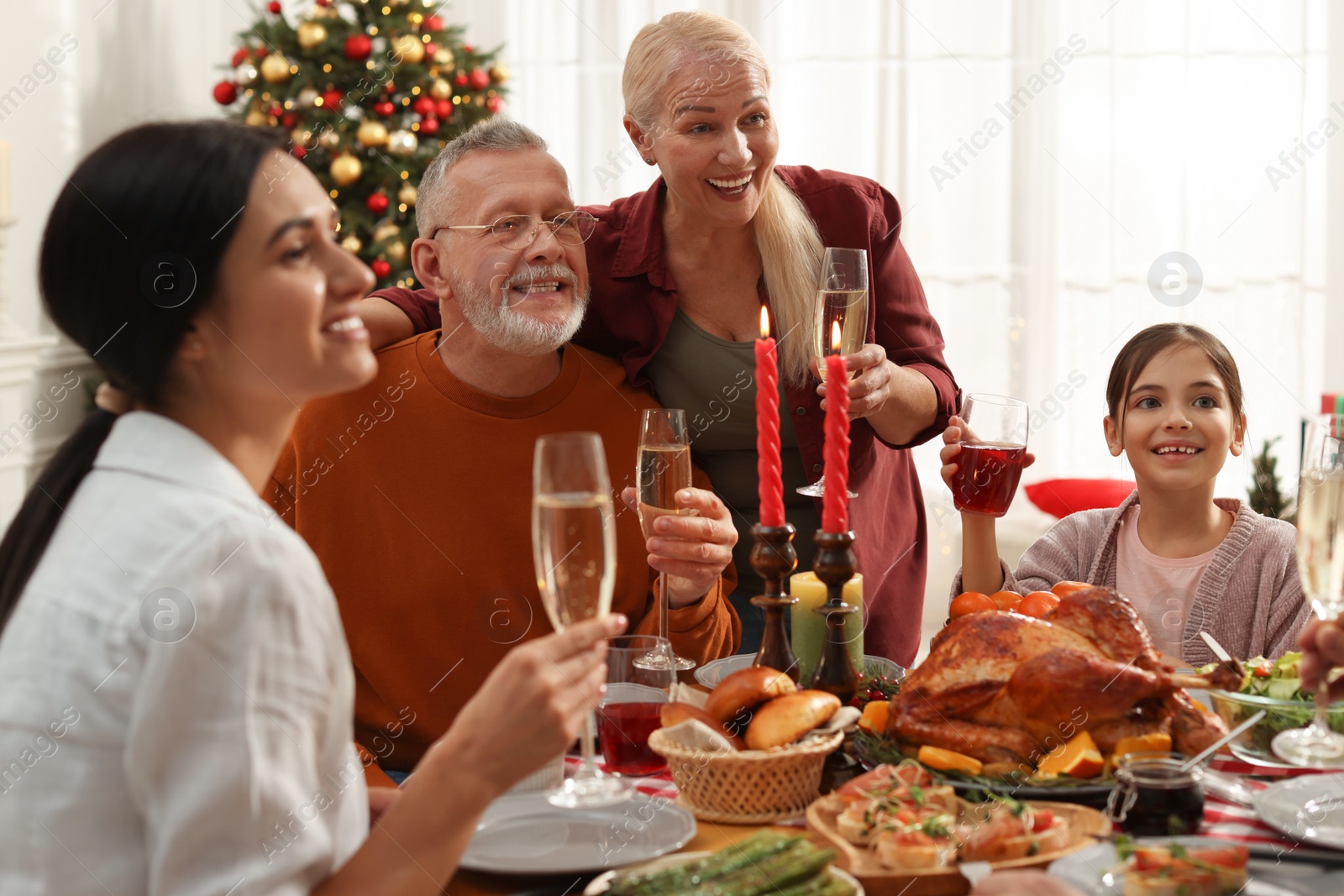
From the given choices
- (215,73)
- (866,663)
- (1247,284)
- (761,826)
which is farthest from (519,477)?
(215,73)

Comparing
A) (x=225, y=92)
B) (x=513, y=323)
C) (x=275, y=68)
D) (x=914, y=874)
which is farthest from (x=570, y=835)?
(x=225, y=92)

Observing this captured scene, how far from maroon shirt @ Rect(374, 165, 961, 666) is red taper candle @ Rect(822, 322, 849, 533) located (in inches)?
40.2

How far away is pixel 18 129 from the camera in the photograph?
502cm

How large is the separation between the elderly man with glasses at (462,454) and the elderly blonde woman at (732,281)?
0.12 metres

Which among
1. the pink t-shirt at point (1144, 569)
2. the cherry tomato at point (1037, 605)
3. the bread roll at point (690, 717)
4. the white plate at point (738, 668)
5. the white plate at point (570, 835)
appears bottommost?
the pink t-shirt at point (1144, 569)

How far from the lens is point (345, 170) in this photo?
4.88 m

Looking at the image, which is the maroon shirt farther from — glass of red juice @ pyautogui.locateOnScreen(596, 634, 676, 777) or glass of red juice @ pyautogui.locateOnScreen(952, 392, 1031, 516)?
glass of red juice @ pyautogui.locateOnScreen(596, 634, 676, 777)

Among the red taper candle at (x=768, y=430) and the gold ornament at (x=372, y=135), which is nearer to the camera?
the red taper candle at (x=768, y=430)

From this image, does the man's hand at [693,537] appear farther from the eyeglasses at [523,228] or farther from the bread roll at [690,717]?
the eyeglasses at [523,228]

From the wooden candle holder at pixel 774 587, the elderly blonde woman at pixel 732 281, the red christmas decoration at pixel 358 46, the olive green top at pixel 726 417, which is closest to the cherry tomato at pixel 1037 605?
the wooden candle holder at pixel 774 587

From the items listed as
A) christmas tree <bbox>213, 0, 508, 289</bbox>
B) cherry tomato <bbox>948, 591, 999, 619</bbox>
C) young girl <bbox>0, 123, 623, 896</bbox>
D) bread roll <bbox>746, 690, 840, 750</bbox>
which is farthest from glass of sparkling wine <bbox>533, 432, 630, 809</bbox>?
christmas tree <bbox>213, 0, 508, 289</bbox>

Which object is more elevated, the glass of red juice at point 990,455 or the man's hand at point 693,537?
the glass of red juice at point 990,455

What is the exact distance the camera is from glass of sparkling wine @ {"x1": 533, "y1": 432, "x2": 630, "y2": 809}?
1.13 metres

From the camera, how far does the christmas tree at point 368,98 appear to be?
193 inches
